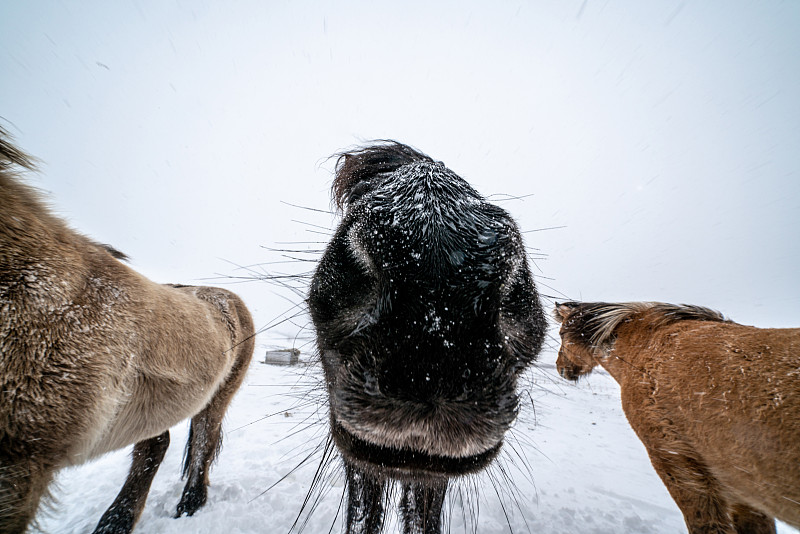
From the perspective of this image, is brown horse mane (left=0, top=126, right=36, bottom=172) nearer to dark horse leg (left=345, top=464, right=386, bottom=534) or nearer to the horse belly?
the horse belly

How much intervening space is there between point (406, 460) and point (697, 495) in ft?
8.80

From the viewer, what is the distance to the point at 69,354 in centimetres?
129

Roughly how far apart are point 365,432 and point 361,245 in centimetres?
55

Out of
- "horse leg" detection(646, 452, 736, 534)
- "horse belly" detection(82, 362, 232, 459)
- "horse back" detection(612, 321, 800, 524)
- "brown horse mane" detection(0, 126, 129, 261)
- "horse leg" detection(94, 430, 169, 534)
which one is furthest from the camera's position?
"horse leg" detection(94, 430, 169, 534)

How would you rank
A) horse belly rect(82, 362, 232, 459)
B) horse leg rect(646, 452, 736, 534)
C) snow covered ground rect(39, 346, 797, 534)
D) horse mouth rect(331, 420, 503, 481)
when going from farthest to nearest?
snow covered ground rect(39, 346, 797, 534), horse leg rect(646, 452, 736, 534), horse belly rect(82, 362, 232, 459), horse mouth rect(331, 420, 503, 481)

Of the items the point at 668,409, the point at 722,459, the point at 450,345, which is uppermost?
the point at 450,345

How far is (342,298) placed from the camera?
91 cm

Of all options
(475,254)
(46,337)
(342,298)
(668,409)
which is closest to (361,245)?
(342,298)

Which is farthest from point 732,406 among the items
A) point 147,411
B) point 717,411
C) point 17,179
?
point 17,179

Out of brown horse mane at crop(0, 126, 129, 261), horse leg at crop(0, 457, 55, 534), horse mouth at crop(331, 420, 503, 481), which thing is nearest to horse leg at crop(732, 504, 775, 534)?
horse mouth at crop(331, 420, 503, 481)

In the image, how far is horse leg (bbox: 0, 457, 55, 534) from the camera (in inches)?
46.0

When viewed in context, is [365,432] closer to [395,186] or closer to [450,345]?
[450,345]

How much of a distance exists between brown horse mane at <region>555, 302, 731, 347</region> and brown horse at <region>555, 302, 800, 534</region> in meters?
0.01

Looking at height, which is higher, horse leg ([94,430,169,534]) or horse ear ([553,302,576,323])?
horse ear ([553,302,576,323])
